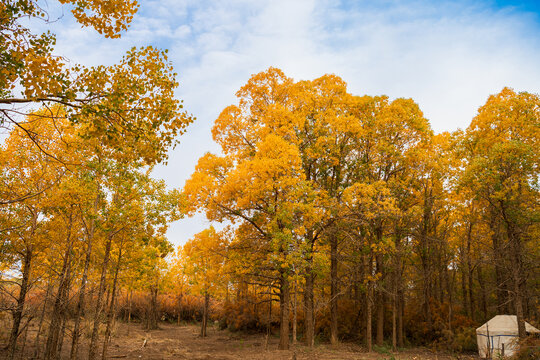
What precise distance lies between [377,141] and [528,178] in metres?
6.52

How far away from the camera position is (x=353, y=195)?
15188mm

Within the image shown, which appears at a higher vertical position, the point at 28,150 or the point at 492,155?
the point at 492,155

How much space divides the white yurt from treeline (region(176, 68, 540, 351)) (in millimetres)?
870

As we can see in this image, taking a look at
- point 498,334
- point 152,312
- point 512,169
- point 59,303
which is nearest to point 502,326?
point 498,334

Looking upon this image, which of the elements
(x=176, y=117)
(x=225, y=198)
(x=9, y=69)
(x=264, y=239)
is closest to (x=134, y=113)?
(x=176, y=117)

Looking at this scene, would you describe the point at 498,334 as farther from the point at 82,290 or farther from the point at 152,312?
the point at 152,312

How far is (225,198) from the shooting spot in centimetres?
1475

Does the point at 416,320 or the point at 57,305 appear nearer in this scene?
the point at 57,305

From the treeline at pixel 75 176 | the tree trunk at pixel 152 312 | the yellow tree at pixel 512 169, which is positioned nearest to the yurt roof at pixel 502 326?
the yellow tree at pixel 512 169

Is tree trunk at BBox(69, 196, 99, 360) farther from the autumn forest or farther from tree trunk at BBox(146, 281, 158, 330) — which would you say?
tree trunk at BBox(146, 281, 158, 330)

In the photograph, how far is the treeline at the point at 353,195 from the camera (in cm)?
1416

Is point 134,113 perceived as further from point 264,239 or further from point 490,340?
point 490,340

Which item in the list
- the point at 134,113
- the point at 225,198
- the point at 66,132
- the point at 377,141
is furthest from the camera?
the point at 377,141

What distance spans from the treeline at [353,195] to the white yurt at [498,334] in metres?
0.87
